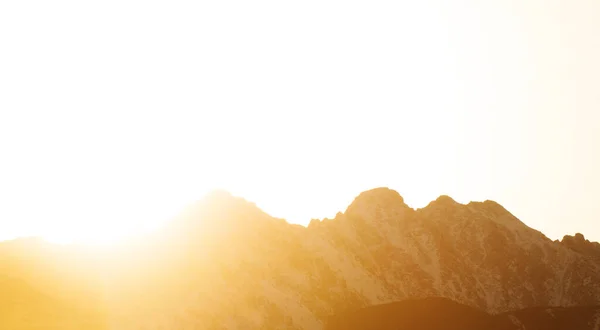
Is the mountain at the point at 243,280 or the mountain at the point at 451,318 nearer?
the mountain at the point at 243,280

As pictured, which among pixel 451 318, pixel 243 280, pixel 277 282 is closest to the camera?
pixel 451 318

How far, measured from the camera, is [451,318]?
16938cm

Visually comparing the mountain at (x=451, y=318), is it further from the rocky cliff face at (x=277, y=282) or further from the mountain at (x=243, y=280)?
the rocky cliff face at (x=277, y=282)

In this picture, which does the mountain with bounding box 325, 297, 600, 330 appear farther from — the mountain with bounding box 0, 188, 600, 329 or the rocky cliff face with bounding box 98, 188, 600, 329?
the rocky cliff face with bounding box 98, 188, 600, 329

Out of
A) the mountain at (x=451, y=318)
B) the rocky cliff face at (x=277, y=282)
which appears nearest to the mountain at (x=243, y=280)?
the rocky cliff face at (x=277, y=282)

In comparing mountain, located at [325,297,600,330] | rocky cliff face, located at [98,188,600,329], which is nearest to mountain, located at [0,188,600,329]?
rocky cliff face, located at [98,188,600,329]

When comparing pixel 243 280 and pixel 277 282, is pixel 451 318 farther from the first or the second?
pixel 243 280

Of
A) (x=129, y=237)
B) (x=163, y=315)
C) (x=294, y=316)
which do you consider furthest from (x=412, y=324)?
(x=129, y=237)

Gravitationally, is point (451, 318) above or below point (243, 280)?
below

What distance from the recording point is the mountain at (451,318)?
166500mm

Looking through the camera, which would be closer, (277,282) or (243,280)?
(243,280)

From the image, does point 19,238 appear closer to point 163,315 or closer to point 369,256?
point 163,315

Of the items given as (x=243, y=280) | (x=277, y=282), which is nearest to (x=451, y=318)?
(x=277, y=282)

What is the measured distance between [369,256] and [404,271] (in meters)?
11.4
